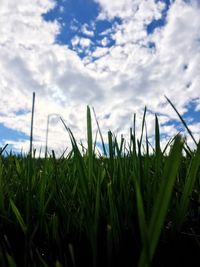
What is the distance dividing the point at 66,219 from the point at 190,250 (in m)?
0.41

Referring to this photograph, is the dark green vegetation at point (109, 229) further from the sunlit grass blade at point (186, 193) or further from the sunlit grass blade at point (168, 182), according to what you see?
the sunlit grass blade at point (168, 182)

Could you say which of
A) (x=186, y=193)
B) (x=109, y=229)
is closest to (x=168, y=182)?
(x=109, y=229)

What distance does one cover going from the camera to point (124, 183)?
45.8 inches

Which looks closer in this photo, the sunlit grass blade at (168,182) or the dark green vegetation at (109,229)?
the sunlit grass blade at (168,182)

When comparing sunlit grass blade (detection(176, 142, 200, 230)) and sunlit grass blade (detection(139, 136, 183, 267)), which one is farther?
sunlit grass blade (detection(176, 142, 200, 230))

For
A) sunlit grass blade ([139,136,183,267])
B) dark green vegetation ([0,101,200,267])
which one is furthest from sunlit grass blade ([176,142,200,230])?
sunlit grass blade ([139,136,183,267])

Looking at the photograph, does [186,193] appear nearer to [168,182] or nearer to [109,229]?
[109,229]

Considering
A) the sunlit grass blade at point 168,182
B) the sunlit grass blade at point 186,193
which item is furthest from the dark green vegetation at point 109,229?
the sunlit grass blade at point 168,182

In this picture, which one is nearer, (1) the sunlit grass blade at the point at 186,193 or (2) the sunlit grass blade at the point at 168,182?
(2) the sunlit grass blade at the point at 168,182

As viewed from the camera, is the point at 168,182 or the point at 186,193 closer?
the point at 168,182

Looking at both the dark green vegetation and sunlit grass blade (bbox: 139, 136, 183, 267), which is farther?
the dark green vegetation

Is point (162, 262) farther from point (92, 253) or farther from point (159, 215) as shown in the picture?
point (159, 215)

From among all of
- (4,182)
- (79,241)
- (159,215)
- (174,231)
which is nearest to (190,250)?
(174,231)

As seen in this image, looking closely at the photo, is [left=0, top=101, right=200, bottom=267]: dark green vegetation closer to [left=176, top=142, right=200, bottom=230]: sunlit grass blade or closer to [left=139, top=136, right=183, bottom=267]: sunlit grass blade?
[left=176, top=142, right=200, bottom=230]: sunlit grass blade
